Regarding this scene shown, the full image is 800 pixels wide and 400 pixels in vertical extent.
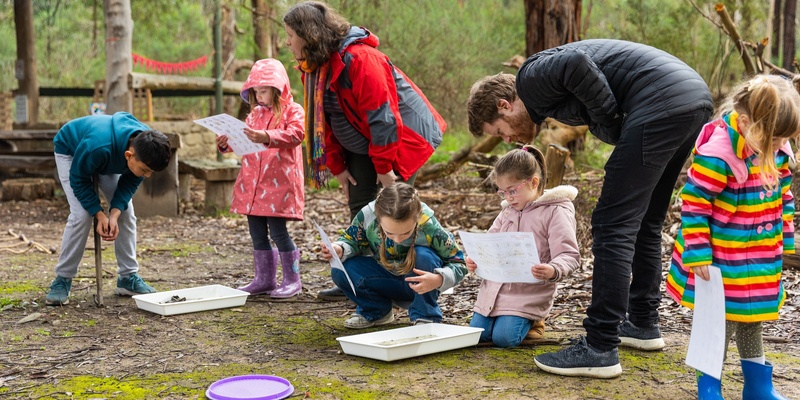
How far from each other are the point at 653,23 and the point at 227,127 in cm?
816

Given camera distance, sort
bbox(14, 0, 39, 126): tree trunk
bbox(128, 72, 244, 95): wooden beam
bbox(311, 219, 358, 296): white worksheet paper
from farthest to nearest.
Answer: bbox(14, 0, 39, 126): tree trunk, bbox(128, 72, 244, 95): wooden beam, bbox(311, 219, 358, 296): white worksheet paper

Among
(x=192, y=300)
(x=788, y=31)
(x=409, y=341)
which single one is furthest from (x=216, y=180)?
(x=788, y=31)

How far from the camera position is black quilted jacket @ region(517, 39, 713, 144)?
9.00 ft

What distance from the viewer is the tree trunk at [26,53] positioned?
1189 centimetres

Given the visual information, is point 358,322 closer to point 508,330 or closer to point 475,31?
point 508,330

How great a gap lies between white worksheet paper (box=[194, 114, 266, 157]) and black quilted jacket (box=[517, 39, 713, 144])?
1.70 meters

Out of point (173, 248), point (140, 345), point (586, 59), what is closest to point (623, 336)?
point (586, 59)

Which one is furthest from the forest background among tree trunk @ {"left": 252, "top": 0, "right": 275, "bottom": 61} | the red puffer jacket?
the red puffer jacket

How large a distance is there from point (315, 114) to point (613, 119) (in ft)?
5.14

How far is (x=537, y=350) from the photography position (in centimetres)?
330

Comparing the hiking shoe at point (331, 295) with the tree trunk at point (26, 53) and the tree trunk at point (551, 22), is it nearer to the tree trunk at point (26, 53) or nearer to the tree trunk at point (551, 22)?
the tree trunk at point (551, 22)

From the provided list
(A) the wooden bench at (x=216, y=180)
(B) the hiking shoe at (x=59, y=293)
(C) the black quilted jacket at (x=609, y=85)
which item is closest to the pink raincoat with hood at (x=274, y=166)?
(B) the hiking shoe at (x=59, y=293)

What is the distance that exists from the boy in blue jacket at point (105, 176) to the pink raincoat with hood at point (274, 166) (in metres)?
0.52

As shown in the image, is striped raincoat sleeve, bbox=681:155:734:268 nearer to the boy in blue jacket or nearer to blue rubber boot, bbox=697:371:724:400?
blue rubber boot, bbox=697:371:724:400
